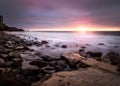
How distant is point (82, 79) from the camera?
4.84 meters

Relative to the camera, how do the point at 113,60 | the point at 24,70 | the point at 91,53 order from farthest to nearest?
1. the point at 91,53
2. the point at 113,60
3. the point at 24,70

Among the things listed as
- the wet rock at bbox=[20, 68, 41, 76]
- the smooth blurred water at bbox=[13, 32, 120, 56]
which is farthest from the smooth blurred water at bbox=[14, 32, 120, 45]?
the wet rock at bbox=[20, 68, 41, 76]

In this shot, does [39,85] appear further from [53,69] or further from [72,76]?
[53,69]

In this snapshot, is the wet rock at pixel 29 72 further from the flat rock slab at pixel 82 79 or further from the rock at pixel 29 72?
the flat rock slab at pixel 82 79

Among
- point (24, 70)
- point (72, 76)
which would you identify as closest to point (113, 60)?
point (72, 76)

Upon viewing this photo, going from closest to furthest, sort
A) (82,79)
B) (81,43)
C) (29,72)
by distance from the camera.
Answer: (82,79) → (29,72) → (81,43)

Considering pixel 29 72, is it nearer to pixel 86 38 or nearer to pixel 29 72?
pixel 29 72

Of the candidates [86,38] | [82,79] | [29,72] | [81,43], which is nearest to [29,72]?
[29,72]

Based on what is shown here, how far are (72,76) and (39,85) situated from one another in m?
1.31

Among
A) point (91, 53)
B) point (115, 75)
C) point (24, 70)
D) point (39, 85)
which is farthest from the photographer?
point (91, 53)

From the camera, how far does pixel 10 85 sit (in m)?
4.44

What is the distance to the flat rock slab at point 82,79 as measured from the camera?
4.48 metres

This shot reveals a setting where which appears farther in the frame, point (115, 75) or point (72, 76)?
point (115, 75)

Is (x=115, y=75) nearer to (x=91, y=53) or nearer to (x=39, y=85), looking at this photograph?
(x=39, y=85)
